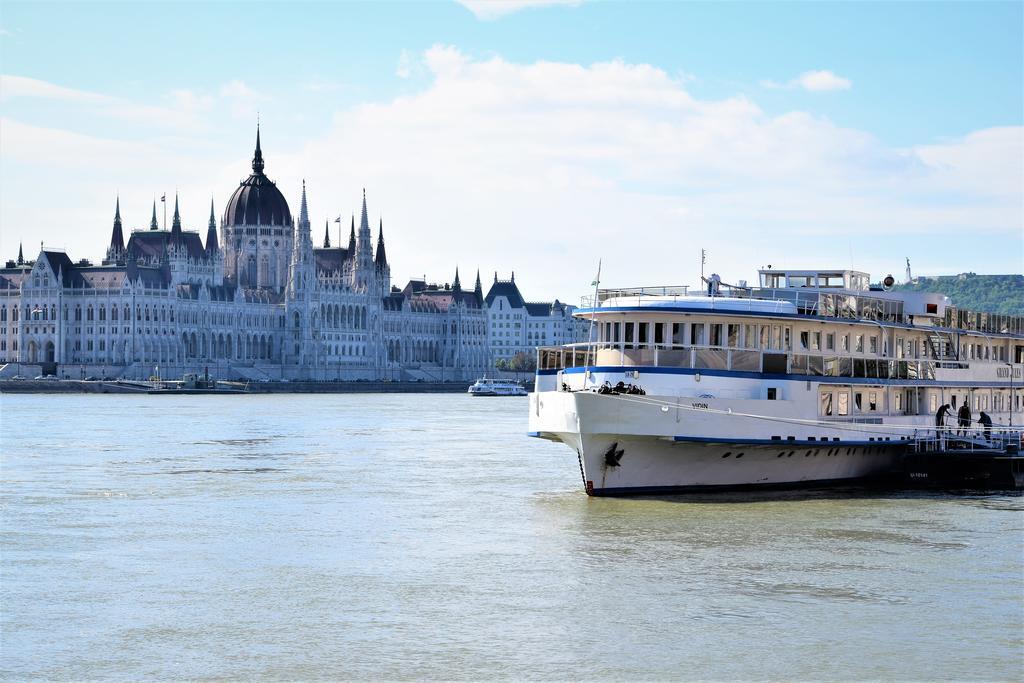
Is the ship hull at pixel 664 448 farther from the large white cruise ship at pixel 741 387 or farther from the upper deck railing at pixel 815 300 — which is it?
the upper deck railing at pixel 815 300

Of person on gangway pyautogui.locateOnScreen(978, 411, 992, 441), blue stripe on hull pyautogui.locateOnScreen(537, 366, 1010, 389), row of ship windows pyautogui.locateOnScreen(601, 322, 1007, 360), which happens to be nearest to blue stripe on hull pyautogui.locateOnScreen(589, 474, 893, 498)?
blue stripe on hull pyautogui.locateOnScreen(537, 366, 1010, 389)

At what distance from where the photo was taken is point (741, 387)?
38531 millimetres

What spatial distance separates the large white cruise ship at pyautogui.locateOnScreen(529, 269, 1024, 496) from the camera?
3688 centimetres

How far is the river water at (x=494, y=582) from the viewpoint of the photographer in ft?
69.9

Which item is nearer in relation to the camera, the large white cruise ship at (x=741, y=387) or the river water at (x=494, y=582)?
the river water at (x=494, y=582)

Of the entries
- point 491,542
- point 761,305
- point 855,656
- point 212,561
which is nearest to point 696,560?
point 491,542

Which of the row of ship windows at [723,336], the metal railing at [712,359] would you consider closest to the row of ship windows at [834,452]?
the metal railing at [712,359]

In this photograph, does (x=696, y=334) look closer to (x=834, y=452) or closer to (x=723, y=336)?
(x=723, y=336)

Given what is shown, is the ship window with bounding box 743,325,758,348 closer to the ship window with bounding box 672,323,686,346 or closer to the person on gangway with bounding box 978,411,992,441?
the ship window with bounding box 672,323,686,346

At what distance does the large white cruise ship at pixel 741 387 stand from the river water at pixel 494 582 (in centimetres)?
118

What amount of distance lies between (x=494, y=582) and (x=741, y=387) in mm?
13599

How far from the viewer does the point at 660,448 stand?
3709cm

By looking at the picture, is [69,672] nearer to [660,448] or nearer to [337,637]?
[337,637]

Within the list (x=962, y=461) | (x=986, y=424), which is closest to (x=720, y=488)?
(x=962, y=461)
